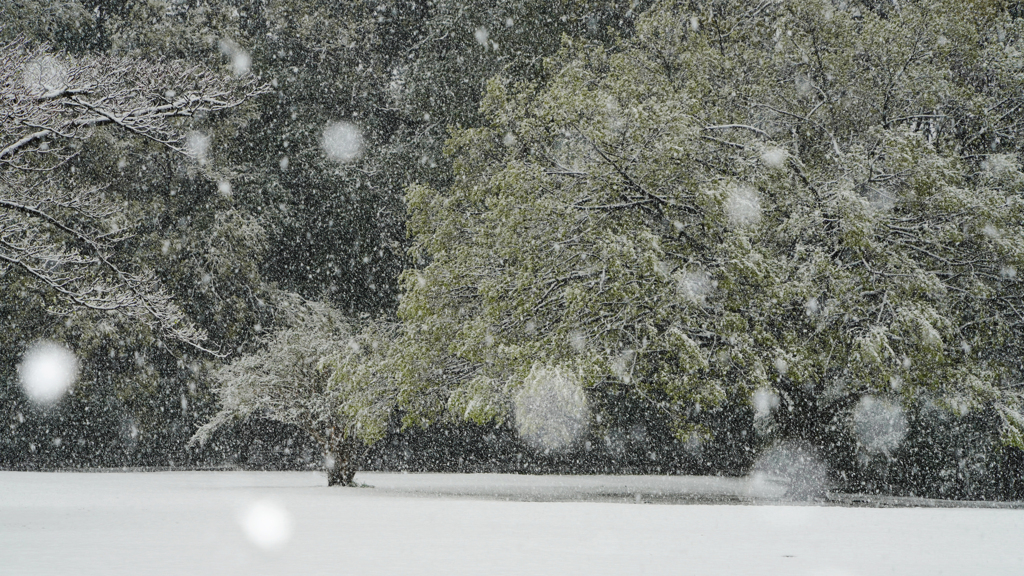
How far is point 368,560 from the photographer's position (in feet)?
24.2

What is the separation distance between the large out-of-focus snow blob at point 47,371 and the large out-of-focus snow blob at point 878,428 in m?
15.9

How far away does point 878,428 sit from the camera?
20062 millimetres

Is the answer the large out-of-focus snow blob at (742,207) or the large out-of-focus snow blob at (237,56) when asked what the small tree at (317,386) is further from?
the large out-of-focus snow blob at (237,56)

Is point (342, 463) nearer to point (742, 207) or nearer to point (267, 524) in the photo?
point (267, 524)

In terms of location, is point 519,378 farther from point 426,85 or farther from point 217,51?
point 217,51

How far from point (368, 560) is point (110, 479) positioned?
50.0 ft

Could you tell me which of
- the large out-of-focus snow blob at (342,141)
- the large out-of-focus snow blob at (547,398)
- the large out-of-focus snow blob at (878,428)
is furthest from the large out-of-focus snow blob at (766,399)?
the large out-of-focus snow blob at (342,141)

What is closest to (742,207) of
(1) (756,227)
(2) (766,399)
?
(1) (756,227)

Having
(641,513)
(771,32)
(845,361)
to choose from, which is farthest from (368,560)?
(771,32)

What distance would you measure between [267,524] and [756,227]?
745 centimetres

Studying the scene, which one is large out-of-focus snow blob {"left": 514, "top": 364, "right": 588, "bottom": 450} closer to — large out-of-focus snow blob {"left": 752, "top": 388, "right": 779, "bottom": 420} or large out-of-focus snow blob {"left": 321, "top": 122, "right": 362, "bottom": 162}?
large out-of-focus snow blob {"left": 752, "top": 388, "right": 779, "bottom": 420}

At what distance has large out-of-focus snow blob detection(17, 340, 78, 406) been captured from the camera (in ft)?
74.4

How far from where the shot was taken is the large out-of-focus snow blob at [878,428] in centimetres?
1941

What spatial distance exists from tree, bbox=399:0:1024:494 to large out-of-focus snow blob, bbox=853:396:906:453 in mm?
2297
